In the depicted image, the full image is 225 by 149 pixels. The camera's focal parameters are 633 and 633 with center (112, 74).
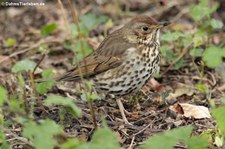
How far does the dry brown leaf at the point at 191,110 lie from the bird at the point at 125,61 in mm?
355

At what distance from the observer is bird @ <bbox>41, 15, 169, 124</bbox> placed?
525 centimetres

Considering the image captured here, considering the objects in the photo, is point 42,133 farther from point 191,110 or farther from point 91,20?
point 91,20

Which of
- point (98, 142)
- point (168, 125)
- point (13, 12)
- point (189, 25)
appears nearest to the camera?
point (98, 142)

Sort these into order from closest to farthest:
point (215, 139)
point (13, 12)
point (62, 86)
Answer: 1. point (215, 139)
2. point (62, 86)
3. point (13, 12)

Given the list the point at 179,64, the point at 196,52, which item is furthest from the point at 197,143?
the point at 179,64

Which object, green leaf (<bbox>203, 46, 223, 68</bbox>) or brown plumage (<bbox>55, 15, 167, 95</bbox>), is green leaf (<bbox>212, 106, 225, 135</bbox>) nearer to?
green leaf (<bbox>203, 46, 223, 68</bbox>)

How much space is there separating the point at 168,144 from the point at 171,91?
7.72 ft

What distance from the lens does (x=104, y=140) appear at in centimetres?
359

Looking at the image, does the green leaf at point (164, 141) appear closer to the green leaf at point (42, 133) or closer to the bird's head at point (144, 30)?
the green leaf at point (42, 133)

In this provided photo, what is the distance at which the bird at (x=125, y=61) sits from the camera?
17.2 feet

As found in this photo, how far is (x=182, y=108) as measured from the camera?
17.4ft

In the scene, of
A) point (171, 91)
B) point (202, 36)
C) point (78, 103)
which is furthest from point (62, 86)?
point (202, 36)

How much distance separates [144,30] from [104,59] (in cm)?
44

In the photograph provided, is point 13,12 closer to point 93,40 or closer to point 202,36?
point 93,40
